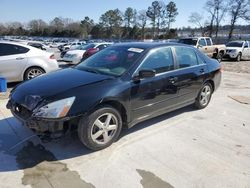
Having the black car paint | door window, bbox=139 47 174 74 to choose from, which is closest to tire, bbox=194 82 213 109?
the black car paint

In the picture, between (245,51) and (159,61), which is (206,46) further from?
(159,61)

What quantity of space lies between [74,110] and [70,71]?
1.30 m

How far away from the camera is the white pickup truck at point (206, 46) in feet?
56.5

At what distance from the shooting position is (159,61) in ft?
15.2

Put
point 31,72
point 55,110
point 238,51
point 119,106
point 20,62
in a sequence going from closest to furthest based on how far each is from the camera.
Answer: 1. point 55,110
2. point 119,106
3. point 20,62
4. point 31,72
5. point 238,51

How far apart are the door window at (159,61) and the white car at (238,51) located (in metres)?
16.2

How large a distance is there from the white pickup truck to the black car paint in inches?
498

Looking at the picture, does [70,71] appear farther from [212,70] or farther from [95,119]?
[212,70]

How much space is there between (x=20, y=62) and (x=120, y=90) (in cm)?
492

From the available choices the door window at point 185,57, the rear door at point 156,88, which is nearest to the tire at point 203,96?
the door window at point 185,57

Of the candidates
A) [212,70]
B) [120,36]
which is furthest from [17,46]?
[120,36]

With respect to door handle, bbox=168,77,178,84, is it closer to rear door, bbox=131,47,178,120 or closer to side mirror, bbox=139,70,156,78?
rear door, bbox=131,47,178,120

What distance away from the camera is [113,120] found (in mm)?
3975

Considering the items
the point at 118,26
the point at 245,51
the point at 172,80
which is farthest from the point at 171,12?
the point at 172,80
